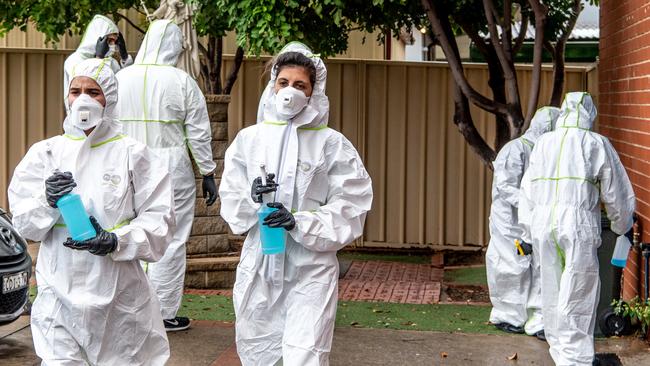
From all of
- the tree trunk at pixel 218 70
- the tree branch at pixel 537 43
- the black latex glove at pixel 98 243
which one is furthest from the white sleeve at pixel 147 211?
the tree trunk at pixel 218 70

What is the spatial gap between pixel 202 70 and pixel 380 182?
2491 mm

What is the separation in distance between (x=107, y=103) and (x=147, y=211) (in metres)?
0.52

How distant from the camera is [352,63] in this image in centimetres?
1275

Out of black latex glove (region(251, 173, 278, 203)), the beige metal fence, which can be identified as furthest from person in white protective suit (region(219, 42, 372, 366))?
the beige metal fence

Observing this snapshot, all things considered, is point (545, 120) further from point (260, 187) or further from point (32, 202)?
point (32, 202)

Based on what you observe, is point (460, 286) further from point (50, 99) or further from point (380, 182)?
point (50, 99)

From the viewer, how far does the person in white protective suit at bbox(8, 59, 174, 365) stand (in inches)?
185

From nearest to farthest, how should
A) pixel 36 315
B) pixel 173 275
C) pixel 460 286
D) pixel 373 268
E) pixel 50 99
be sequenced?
1. pixel 36 315
2. pixel 173 275
3. pixel 460 286
4. pixel 373 268
5. pixel 50 99

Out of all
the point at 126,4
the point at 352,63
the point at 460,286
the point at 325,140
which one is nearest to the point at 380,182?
the point at 352,63

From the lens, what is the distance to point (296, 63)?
5281 millimetres

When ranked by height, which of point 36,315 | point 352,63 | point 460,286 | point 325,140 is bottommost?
point 460,286

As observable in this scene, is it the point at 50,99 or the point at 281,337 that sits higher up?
the point at 50,99

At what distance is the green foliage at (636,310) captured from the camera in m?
7.37

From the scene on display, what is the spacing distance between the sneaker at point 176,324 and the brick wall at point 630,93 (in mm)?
3266
